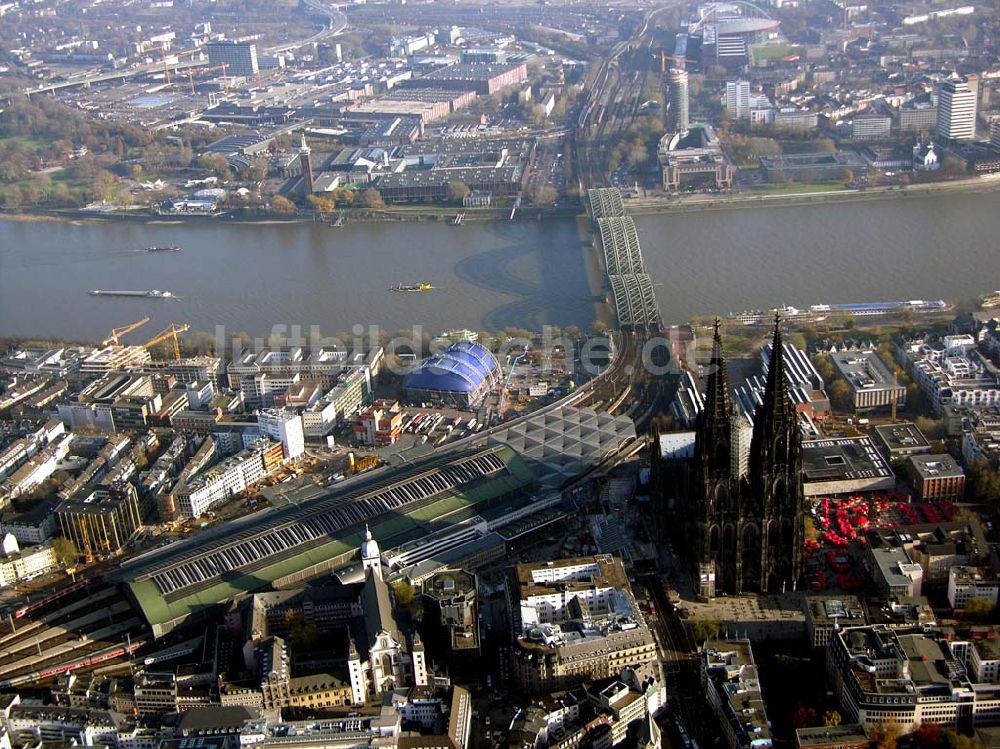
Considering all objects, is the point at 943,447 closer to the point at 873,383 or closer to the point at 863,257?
the point at 873,383

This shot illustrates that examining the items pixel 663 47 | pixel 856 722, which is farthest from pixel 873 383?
pixel 663 47

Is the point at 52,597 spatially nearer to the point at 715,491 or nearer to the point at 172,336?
the point at 715,491

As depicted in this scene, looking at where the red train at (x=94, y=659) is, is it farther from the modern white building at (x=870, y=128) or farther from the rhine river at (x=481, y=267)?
the modern white building at (x=870, y=128)

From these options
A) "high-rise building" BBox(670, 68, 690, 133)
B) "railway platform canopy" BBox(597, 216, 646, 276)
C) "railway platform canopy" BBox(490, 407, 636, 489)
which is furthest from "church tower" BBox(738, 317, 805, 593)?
"high-rise building" BBox(670, 68, 690, 133)

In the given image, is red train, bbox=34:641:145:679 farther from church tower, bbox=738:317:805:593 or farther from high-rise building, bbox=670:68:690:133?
high-rise building, bbox=670:68:690:133

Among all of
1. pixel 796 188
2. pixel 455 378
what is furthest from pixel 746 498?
pixel 796 188

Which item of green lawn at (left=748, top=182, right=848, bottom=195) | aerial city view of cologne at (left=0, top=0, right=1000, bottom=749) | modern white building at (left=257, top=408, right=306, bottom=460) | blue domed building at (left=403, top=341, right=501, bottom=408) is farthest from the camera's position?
green lawn at (left=748, top=182, right=848, bottom=195)

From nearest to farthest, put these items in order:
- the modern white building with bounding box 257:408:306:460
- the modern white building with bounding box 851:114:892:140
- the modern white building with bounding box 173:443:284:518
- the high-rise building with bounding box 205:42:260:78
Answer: the modern white building with bounding box 173:443:284:518 → the modern white building with bounding box 257:408:306:460 → the modern white building with bounding box 851:114:892:140 → the high-rise building with bounding box 205:42:260:78
